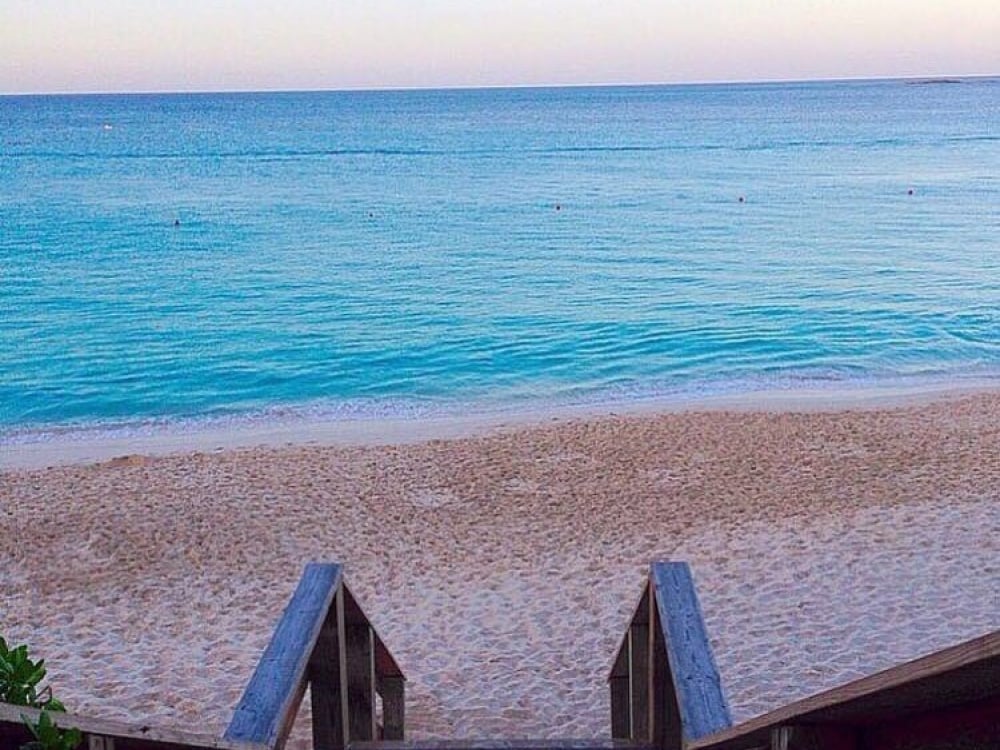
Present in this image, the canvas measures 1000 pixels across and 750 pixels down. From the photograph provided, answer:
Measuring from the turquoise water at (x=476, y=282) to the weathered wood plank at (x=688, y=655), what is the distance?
14497mm

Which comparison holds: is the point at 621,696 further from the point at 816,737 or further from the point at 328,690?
the point at 816,737

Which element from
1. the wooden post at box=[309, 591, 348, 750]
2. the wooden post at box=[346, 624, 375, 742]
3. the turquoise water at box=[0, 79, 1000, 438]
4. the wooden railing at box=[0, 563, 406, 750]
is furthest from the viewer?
the turquoise water at box=[0, 79, 1000, 438]

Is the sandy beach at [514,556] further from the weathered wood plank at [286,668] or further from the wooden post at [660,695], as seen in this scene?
the weathered wood plank at [286,668]

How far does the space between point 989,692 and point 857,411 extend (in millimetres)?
15351

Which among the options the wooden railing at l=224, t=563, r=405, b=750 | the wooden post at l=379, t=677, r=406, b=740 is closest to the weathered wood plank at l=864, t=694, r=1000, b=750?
the wooden railing at l=224, t=563, r=405, b=750

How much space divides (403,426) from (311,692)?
13.3m

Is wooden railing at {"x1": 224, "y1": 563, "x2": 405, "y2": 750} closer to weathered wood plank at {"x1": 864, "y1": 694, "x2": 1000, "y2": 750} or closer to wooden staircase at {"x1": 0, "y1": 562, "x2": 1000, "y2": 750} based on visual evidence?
wooden staircase at {"x1": 0, "y1": 562, "x2": 1000, "y2": 750}

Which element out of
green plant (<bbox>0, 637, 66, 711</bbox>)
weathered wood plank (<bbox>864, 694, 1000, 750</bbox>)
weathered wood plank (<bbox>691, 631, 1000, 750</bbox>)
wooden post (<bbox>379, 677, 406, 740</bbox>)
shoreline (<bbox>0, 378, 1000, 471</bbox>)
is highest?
shoreline (<bbox>0, 378, 1000, 471</bbox>)

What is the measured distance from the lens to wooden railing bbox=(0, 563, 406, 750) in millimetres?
1622

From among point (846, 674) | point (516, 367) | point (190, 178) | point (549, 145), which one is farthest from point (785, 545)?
point (549, 145)

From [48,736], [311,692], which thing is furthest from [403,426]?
[48,736]

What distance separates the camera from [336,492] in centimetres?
1193

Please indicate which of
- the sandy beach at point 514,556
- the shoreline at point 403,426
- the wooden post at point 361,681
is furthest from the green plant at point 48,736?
the shoreline at point 403,426

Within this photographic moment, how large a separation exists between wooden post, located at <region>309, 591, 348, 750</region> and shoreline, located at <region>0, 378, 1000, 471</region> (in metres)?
11.5
